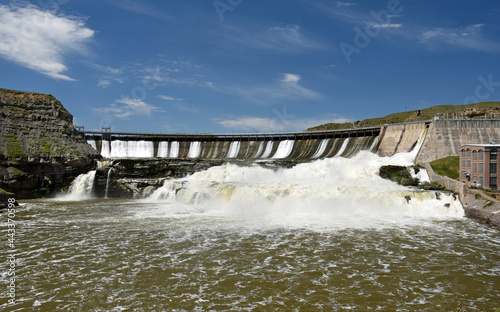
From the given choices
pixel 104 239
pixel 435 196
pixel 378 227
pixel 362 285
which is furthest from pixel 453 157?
pixel 104 239

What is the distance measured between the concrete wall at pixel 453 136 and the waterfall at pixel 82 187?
115 ft

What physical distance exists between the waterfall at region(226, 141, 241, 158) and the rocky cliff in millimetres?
21832

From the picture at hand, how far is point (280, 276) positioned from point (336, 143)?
41230 millimetres

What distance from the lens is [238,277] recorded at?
1109 centimetres

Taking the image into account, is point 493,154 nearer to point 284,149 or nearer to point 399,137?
point 399,137

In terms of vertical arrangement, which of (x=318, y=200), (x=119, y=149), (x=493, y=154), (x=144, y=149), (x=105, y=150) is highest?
(x=144, y=149)

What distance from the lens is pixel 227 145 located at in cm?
5859

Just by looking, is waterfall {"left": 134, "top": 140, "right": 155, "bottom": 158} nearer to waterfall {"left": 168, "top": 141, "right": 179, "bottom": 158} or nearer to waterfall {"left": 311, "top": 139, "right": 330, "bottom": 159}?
waterfall {"left": 168, "top": 141, "right": 179, "bottom": 158}

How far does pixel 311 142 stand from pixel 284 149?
438cm

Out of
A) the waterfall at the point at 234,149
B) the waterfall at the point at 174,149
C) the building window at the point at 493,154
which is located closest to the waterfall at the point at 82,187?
the waterfall at the point at 174,149

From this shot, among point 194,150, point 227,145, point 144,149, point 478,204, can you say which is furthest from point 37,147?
point 478,204

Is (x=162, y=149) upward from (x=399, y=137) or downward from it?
downward

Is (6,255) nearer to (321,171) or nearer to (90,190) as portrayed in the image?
(90,190)

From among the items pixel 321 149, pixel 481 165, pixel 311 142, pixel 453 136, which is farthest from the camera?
pixel 311 142
